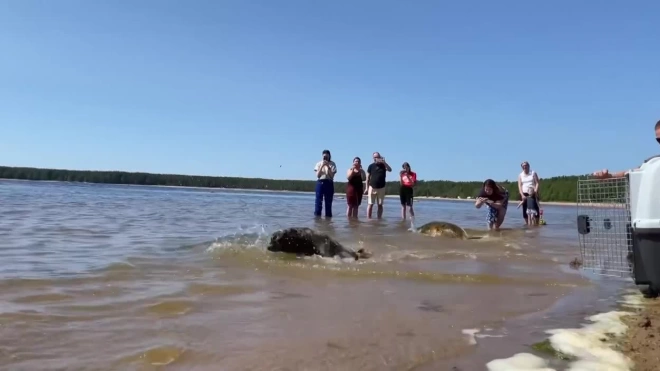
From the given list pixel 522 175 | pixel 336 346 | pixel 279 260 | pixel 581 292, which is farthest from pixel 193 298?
pixel 522 175

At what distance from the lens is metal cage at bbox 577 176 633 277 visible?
4578mm

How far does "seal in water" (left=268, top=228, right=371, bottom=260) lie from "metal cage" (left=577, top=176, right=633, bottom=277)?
2843 mm

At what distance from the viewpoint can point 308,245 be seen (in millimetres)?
7125

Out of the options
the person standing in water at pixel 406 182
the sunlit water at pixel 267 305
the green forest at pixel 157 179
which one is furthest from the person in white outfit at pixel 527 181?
the green forest at pixel 157 179

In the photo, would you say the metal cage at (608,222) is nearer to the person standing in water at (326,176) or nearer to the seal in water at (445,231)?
the seal in water at (445,231)

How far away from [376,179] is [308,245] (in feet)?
25.8

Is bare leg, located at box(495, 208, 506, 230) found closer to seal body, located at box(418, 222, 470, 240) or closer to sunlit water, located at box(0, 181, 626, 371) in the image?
seal body, located at box(418, 222, 470, 240)

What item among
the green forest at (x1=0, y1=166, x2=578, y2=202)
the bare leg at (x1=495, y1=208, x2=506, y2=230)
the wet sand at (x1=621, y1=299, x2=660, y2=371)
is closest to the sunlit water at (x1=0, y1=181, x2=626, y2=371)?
the wet sand at (x1=621, y1=299, x2=660, y2=371)

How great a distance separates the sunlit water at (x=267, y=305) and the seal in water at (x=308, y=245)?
273 millimetres

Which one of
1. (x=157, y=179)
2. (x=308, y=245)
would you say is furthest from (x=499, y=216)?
(x=157, y=179)

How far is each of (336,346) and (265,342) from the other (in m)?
0.43

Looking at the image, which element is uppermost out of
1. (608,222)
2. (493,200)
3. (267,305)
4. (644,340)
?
(493,200)

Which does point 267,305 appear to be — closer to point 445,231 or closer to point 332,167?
point 445,231

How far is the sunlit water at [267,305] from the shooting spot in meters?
2.91
